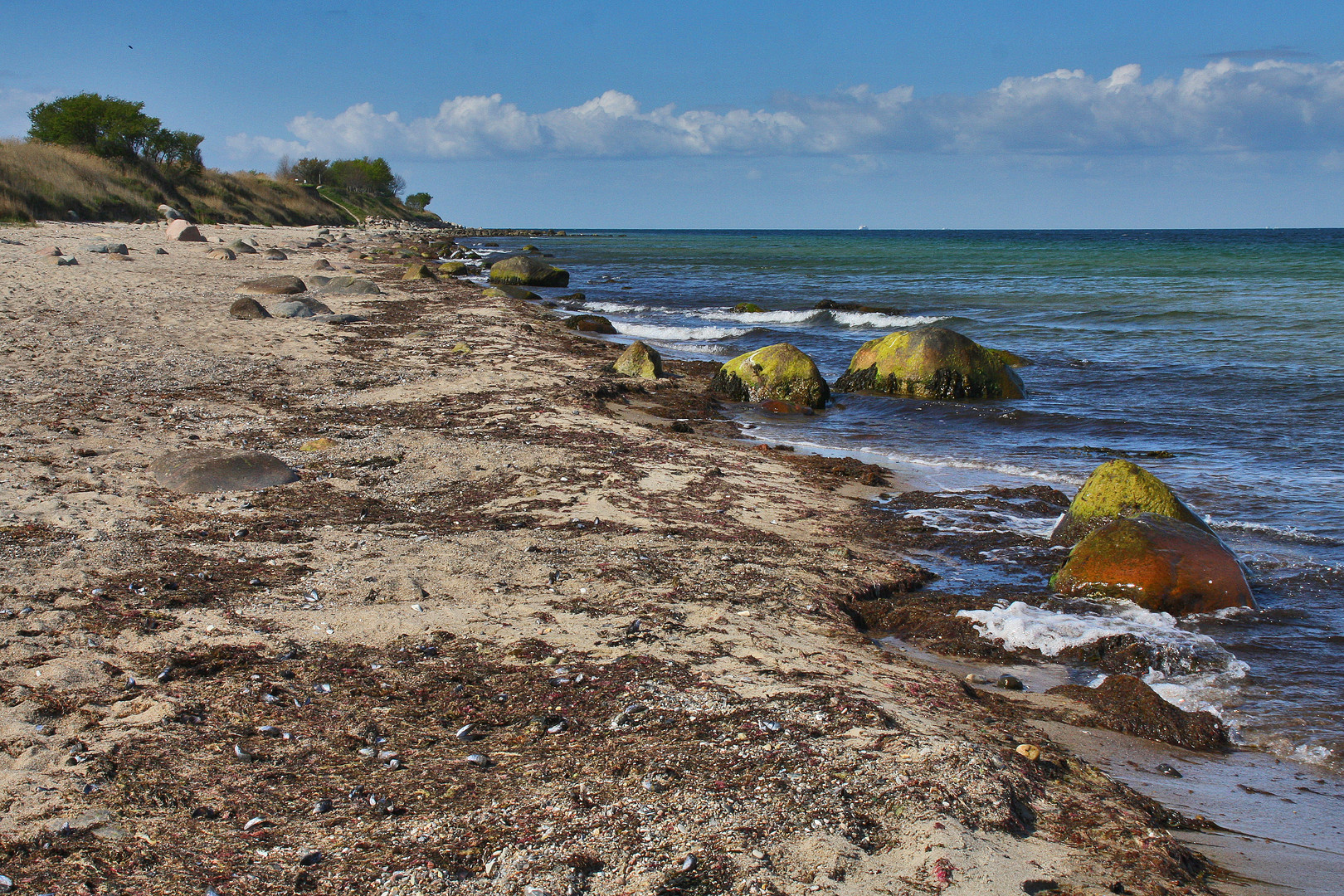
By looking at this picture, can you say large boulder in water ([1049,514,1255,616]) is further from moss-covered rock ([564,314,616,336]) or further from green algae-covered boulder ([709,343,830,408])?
moss-covered rock ([564,314,616,336])

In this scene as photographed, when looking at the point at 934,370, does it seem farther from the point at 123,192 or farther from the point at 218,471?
the point at 123,192

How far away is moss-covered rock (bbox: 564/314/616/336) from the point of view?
1964 centimetres

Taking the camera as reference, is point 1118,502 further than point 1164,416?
No

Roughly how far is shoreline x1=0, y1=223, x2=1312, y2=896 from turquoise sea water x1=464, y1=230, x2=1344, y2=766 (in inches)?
63.6

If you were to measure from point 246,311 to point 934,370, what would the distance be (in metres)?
11.4

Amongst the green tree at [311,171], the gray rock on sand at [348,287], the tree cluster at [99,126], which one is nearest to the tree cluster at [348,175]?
the green tree at [311,171]

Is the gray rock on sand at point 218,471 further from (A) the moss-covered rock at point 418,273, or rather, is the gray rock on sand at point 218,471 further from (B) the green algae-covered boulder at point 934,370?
(A) the moss-covered rock at point 418,273

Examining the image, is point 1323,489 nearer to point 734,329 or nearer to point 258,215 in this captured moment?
point 734,329

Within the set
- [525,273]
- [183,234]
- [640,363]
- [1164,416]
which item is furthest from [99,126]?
[1164,416]

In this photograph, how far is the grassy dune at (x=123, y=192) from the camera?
1149 inches

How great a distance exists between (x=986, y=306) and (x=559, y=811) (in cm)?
2641

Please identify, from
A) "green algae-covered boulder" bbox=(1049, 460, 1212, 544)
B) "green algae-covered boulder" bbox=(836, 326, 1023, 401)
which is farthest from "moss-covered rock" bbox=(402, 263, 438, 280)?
"green algae-covered boulder" bbox=(1049, 460, 1212, 544)

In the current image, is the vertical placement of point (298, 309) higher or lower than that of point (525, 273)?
lower

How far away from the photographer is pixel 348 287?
20.4 meters
